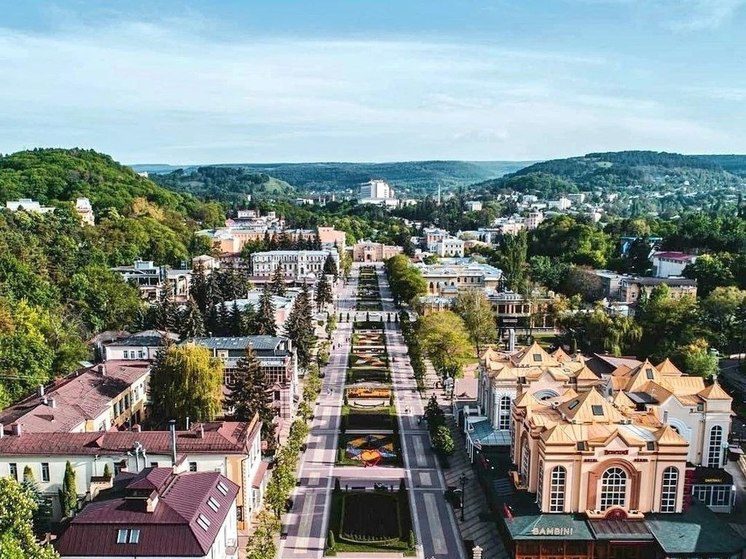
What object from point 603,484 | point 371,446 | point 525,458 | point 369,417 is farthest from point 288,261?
point 603,484

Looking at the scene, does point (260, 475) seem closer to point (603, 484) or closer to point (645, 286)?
point (603, 484)

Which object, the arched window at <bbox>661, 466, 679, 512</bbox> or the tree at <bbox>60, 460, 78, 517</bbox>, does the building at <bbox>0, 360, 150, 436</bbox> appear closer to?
the tree at <bbox>60, 460, 78, 517</bbox>

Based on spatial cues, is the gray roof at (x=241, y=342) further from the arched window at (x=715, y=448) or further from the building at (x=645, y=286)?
the building at (x=645, y=286)

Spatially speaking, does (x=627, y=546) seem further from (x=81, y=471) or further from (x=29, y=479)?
(x=29, y=479)

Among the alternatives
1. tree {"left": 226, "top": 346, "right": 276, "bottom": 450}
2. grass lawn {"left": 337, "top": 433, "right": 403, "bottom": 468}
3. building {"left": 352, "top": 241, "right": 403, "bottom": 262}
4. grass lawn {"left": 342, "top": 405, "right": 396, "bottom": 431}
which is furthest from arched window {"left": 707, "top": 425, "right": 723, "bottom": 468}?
building {"left": 352, "top": 241, "right": 403, "bottom": 262}

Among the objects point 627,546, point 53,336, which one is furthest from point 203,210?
point 627,546

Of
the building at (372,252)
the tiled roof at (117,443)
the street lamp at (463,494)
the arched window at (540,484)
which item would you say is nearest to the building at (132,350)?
the tiled roof at (117,443)
